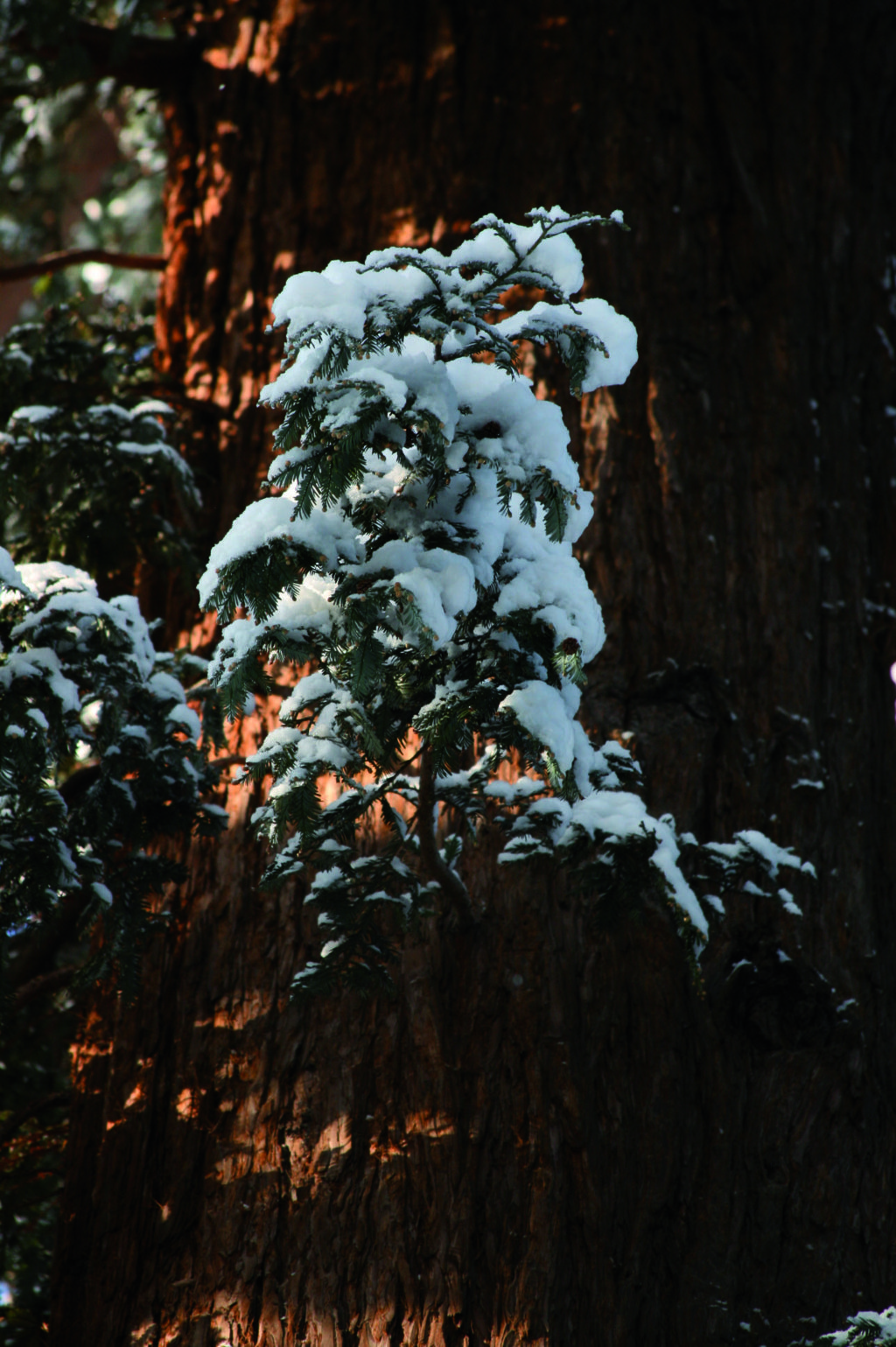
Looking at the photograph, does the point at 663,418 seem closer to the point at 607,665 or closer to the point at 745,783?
the point at 607,665

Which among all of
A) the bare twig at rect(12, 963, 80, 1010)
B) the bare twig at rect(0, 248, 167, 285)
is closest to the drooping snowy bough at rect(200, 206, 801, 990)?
the bare twig at rect(12, 963, 80, 1010)

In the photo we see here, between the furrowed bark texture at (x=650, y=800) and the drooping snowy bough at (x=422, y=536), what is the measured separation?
648mm

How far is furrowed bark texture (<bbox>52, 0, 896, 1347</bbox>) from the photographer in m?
2.29

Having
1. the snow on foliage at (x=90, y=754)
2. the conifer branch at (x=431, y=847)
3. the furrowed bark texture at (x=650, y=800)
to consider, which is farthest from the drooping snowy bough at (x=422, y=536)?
the furrowed bark texture at (x=650, y=800)

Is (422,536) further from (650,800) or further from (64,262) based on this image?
(64,262)

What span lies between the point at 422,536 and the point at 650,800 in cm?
126

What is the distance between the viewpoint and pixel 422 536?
1778mm

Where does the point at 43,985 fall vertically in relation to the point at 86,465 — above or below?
below

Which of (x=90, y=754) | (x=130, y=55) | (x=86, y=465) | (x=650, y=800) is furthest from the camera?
(x=130, y=55)

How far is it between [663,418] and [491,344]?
1557mm

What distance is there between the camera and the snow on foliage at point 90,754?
215 cm

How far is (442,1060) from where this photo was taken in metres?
2.45

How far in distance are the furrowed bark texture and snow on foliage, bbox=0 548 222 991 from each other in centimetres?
36

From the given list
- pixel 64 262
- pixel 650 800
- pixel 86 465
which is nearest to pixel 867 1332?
pixel 650 800
